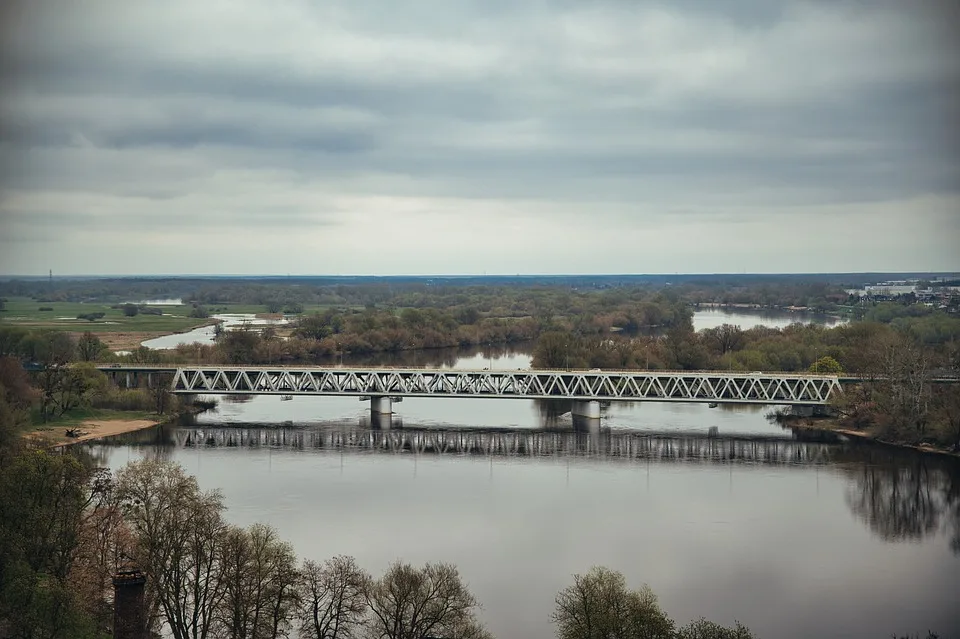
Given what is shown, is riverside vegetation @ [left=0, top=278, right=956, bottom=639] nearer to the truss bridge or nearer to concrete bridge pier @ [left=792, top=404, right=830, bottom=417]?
the truss bridge

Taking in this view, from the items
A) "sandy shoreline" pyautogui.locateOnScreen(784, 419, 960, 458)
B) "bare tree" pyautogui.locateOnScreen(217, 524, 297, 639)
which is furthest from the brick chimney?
"sandy shoreline" pyautogui.locateOnScreen(784, 419, 960, 458)

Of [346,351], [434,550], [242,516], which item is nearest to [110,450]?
[242,516]

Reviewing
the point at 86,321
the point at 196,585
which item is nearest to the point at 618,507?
the point at 196,585

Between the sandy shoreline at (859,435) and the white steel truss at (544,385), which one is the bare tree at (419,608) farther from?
the white steel truss at (544,385)

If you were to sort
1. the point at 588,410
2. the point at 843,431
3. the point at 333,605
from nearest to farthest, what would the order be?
the point at 333,605
the point at 843,431
the point at 588,410

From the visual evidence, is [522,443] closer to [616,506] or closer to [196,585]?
[616,506]

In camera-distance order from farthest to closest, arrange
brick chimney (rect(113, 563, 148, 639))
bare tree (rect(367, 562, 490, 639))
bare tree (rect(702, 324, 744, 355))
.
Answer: bare tree (rect(702, 324, 744, 355)) < bare tree (rect(367, 562, 490, 639)) < brick chimney (rect(113, 563, 148, 639))
